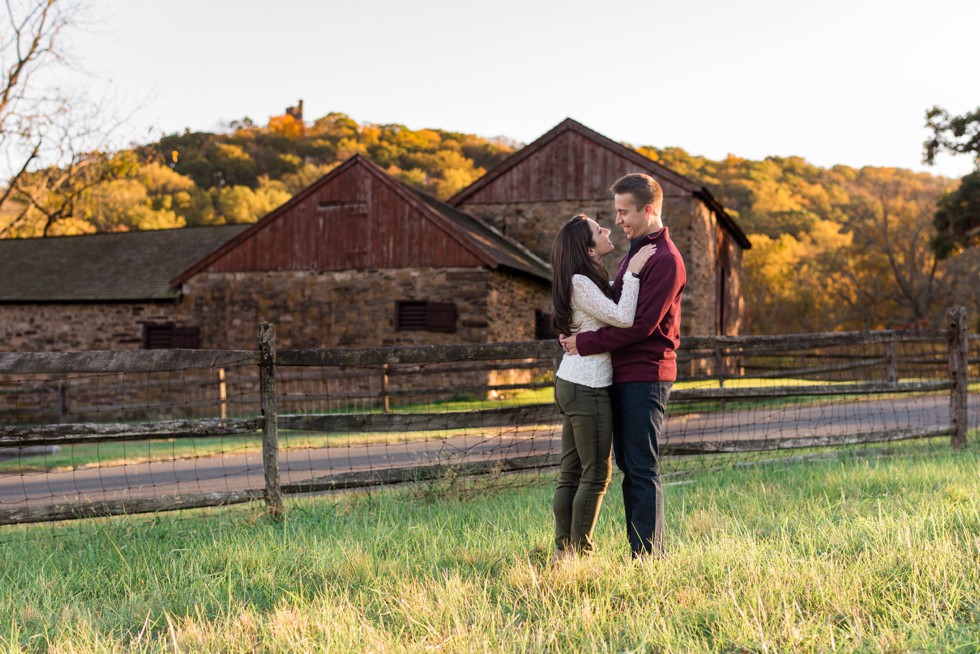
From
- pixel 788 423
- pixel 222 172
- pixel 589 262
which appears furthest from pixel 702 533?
pixel 222 172

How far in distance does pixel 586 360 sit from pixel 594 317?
22 centimetres

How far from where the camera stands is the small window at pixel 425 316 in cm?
1877

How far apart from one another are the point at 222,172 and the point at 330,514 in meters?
56.0

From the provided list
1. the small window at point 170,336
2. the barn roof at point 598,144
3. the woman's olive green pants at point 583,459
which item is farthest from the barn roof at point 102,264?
the woman's olive green pants at point 583,459

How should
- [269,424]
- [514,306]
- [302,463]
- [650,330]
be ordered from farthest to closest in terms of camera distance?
[514,306], [302,463], [269,424], [650,330]

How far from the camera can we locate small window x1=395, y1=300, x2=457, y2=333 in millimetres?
18766

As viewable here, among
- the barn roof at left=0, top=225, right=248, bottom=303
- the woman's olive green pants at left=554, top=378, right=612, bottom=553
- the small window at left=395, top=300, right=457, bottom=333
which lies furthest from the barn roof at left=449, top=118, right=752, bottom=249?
the woman's olive green pants at left=554, top=378, right=612, bottom=553

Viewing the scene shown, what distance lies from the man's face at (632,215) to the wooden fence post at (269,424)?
113 inches

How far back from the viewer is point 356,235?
64.2 feet

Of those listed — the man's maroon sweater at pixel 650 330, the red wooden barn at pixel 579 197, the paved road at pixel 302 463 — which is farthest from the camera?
the red wooden barn at pixel 579 197

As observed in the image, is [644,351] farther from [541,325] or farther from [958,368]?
[541,325]

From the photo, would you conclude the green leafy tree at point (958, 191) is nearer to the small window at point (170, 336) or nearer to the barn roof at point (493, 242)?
the barn roof at point (493, 242)

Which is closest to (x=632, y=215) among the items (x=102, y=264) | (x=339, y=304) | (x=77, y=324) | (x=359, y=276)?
(x=359, y=276)

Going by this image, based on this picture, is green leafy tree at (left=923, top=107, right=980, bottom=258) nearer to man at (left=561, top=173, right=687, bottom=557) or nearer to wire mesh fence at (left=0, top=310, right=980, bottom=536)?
wire mesh fence at (left=0, top=310, right=980, bottom=536)
